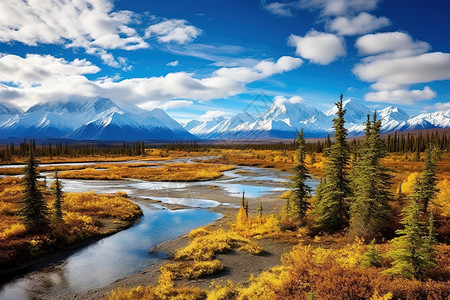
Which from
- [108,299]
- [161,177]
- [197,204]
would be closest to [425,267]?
[108,299]

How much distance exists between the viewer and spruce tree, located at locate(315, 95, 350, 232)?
2406cm

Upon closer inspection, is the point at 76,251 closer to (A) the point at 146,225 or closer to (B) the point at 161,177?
(A) the point at 146,225

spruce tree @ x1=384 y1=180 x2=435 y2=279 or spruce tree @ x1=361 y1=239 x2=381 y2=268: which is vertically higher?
spruce tree @ x1=384 y1=180 x2=435 y2=279

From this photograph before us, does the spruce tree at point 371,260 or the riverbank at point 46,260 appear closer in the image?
the spruce tree at point 371,260

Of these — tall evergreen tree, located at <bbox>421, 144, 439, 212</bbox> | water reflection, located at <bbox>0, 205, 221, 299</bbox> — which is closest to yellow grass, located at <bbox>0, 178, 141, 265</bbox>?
water reflection, located at <bbox>0, 205, 221, 299</bbox>

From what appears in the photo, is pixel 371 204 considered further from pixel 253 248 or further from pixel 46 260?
pixel 46 260

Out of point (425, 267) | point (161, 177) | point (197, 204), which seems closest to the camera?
point (425, 267)

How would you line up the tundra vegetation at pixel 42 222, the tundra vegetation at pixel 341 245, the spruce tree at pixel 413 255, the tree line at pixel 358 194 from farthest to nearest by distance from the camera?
the tree line at pixel 358 194
the tundra vegetation at pixel 42 222
the spruce tree at pixel 413 255
the tundra vegetation at pixel 341 245

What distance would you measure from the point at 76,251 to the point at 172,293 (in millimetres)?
12626

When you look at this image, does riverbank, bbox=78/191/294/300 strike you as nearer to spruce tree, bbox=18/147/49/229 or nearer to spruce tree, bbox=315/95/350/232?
spruce tree, bbox=315/95/350/232

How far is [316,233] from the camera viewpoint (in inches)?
939

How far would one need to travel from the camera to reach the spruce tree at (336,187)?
24.1 meters

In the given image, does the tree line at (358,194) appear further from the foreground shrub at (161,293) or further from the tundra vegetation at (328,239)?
the foreground shrub at (161,293)

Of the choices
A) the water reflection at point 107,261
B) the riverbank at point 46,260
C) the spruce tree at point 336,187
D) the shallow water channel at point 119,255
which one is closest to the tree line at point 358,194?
the spruce tree at point 336,187
